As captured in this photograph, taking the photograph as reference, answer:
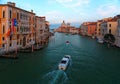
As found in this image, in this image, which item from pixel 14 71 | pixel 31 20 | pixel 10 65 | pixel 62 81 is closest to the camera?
pixel 62 81

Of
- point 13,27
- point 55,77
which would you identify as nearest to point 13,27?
point 13,27

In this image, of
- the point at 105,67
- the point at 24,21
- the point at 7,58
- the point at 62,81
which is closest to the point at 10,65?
the point at 7,58

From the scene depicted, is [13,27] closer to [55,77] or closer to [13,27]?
[13,27]

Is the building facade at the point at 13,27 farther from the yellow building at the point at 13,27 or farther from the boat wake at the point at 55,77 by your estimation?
the boat wake at the point at 55,77

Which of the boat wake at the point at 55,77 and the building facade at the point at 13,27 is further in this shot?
the building facade at the point at 13,27

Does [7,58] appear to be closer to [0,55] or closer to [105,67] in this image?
[0,55]

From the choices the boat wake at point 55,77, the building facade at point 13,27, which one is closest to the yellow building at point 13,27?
the building facade at point 13,27
